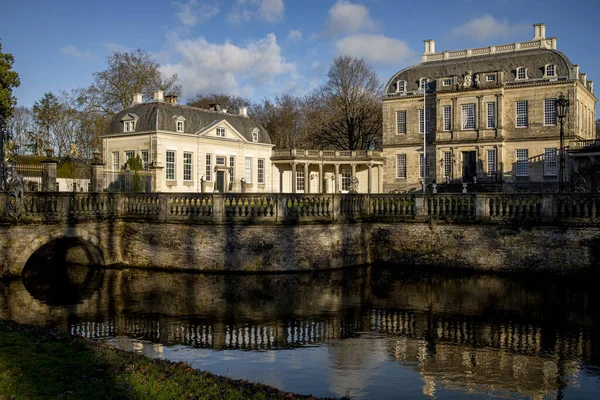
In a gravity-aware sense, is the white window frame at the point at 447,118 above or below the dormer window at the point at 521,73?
below

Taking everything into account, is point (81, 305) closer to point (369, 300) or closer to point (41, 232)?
point (41, 232)

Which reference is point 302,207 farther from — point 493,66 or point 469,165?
point 493,66

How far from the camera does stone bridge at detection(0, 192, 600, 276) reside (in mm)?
18750

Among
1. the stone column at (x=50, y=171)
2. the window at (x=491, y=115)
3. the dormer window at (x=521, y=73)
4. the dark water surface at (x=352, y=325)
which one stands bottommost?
the dark water surface at (x=352, y=325)

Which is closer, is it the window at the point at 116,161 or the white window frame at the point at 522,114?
the window at the point at 116,161

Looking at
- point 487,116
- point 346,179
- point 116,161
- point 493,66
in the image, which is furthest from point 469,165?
point 116,161

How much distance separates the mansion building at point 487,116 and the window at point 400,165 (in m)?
0.09

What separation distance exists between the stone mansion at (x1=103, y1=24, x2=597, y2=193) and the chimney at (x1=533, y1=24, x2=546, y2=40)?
0.28 feet

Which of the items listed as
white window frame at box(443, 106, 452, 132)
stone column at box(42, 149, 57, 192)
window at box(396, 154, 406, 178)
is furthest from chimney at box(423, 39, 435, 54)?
stone column at box(42, 149, 57, 192)

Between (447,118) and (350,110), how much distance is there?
13.4m

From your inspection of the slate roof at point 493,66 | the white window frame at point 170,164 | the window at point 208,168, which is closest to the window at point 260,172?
the window at point 208,168

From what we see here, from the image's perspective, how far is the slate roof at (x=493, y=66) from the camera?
146 feet

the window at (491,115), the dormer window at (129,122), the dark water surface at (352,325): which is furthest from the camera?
the window at (491,115)

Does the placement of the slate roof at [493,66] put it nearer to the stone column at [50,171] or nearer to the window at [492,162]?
the window at [492,162]
